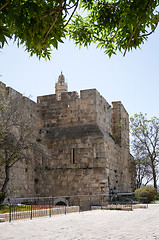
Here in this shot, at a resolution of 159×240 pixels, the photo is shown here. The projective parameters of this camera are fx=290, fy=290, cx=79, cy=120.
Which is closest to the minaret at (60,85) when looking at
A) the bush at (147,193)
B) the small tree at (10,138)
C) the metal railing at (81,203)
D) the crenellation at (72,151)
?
the crenellation at (72,151)

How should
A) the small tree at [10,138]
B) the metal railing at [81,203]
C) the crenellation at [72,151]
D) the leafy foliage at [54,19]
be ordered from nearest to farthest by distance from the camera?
the leafy foliage at [54,19] < the small tree at [10,138] < the metal railing at [81,203] < the crenellation at [72,151]

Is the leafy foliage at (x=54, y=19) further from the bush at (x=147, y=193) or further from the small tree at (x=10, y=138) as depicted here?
the bush at (x=147, y=193)

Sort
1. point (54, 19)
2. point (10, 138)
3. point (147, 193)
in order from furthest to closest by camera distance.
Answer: point (147, 193)
point (10, 138)
point (54, 19)

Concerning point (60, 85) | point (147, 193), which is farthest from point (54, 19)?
point (60, 85)

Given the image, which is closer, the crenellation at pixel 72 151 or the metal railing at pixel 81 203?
the metal railing at pixel 81 203

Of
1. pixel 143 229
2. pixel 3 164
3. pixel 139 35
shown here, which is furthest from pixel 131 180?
→ pixel 139 35

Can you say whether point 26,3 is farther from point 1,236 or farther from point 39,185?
point 39,185

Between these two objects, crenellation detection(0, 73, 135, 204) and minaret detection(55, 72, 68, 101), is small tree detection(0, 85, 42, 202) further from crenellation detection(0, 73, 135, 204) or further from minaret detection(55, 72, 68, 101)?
minaret detection(55, 72, 68, 101)

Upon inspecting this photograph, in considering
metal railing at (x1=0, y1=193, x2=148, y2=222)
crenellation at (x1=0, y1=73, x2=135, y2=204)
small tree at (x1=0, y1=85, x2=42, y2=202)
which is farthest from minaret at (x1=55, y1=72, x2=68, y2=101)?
small tree at (x1=0, y1=85, x2=42, y2=202)

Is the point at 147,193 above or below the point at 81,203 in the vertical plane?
above

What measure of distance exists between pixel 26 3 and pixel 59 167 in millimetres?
15386

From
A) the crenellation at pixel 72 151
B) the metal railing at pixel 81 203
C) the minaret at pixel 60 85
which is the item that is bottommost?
the metal railing at pixel 81 203

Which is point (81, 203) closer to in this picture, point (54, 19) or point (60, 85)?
point (54, 19)

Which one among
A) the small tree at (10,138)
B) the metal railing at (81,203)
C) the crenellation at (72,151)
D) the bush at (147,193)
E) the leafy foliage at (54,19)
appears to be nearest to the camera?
the leafy foliage at (54,19)
